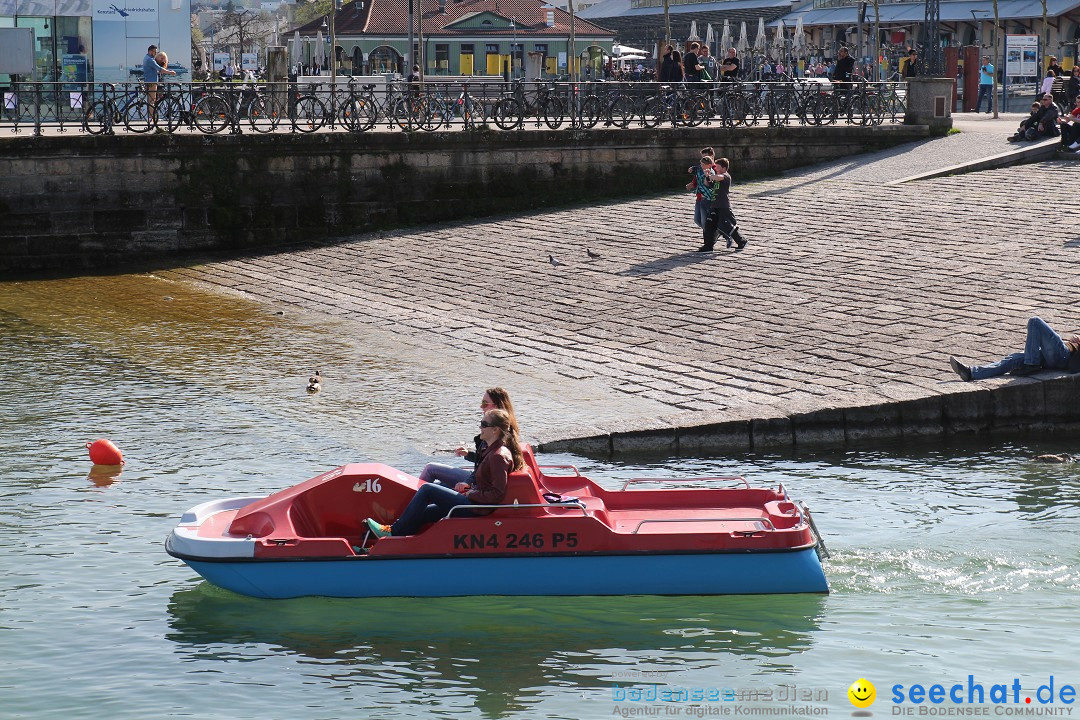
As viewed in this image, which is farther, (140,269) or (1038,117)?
(1038,117)

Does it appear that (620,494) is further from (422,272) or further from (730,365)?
(422,272)

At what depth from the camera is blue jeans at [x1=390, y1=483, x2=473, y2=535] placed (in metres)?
8.03

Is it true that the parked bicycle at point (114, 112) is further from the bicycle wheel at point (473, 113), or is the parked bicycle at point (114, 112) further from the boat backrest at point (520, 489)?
the boat backrest at point (520, 489)

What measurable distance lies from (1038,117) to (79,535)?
19374mm

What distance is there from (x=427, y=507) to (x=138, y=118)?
51.0 feet

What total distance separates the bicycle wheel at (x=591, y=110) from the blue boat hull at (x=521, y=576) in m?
16.5

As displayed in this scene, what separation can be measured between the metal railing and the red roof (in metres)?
38.4

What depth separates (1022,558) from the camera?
8.55m

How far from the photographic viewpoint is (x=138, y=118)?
71.6ft

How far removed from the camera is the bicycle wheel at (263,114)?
22016 mm

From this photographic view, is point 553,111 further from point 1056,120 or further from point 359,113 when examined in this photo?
point 1056,120

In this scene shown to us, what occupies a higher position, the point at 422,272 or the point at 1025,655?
the point at 422,272

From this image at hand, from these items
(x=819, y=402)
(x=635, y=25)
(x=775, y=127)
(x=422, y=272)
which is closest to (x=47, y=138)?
(x=422, y=272)

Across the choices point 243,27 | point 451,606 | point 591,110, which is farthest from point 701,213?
point 243,27
